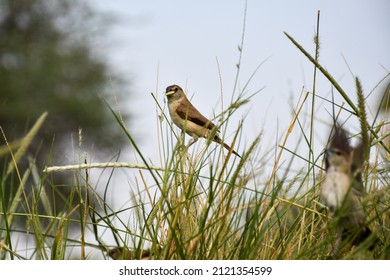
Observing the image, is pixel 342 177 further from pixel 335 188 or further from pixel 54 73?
pixel 54 73

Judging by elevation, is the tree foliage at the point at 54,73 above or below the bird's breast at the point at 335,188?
above

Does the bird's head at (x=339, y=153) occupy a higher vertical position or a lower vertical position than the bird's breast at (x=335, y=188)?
higher

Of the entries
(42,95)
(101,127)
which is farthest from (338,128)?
(42,95)

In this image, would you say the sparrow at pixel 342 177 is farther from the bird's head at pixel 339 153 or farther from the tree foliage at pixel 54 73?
the tree foliage at pixel 54 73

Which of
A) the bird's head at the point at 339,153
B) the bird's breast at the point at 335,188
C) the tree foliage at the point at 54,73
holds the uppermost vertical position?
the tree foliage at the point at 54,73

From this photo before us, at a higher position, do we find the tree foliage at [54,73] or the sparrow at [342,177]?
the tree foliage at [54,73]

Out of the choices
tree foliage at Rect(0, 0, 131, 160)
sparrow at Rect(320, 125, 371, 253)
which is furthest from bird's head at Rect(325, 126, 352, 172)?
tree foliage at Rect(0, 0, 131, 160)

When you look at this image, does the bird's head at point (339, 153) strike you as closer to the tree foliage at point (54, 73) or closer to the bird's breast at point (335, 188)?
the bird's breast at point (335, 188)

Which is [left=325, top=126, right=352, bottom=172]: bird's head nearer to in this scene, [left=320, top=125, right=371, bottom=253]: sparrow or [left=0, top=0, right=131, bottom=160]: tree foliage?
[left=320, top=125, right=371, bottom=253]: sparrow

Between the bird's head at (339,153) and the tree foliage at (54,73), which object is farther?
the tree foliage at (54,73)

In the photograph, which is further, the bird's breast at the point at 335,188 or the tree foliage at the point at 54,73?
the tree foliage at the point at 54,73

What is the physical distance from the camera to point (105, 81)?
26.1m

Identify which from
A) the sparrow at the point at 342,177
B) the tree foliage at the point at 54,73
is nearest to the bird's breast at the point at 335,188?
the sparrow at the point at 342,177
